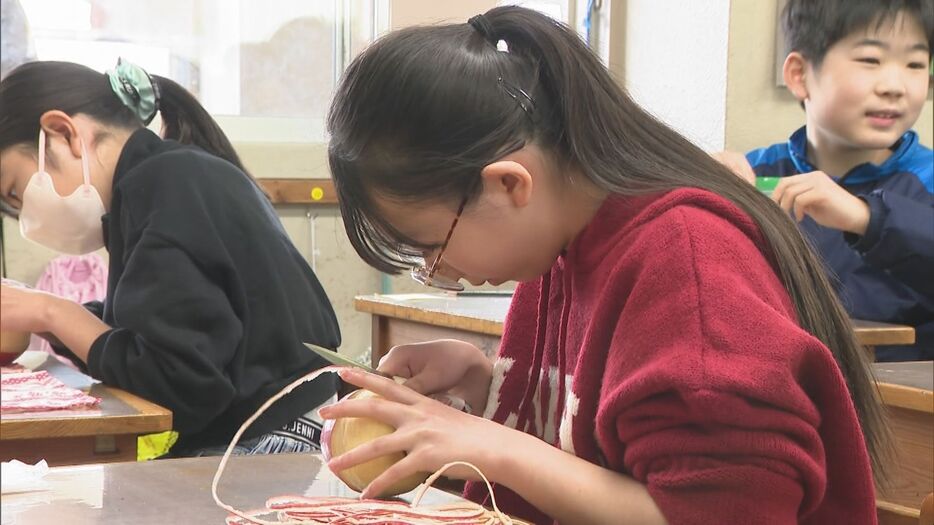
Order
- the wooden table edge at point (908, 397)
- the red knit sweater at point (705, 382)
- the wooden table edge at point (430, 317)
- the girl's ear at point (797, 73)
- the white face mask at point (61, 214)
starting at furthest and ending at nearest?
the girl's ear at point (797, 73) → the wooden table edge at point (430, 317) → the white face mask at point (61, 214) → the wooden table edge at point (908, 397) → the red knit sweater at point (705, 382)

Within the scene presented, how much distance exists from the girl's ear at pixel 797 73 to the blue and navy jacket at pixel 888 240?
0.10m

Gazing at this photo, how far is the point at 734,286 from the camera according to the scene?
794mm

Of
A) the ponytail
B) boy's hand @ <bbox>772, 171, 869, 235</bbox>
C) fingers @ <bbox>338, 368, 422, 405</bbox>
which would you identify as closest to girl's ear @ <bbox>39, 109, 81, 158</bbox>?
the ponytail

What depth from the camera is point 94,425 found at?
52.7 inches

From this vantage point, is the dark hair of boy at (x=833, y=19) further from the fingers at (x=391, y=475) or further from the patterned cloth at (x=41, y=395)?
the fingers at (x=391, y=475)

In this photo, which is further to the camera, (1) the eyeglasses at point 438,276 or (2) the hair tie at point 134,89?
(2) the hair tie at point 134,89

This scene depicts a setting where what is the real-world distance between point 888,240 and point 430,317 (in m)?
0.92

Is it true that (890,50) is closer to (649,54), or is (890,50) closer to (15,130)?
(649,54)

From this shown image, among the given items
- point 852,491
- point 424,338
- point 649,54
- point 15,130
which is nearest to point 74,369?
point 15,130

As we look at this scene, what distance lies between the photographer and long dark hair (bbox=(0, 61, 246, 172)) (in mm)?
1629

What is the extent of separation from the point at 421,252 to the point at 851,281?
166cm

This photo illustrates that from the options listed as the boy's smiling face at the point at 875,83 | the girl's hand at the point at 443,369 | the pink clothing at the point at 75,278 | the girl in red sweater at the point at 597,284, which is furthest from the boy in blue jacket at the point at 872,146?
the pink clothing at the point at 75,278

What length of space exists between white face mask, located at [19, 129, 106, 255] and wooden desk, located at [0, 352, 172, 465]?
0.38m

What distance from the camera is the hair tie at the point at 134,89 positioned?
1.82 metres
